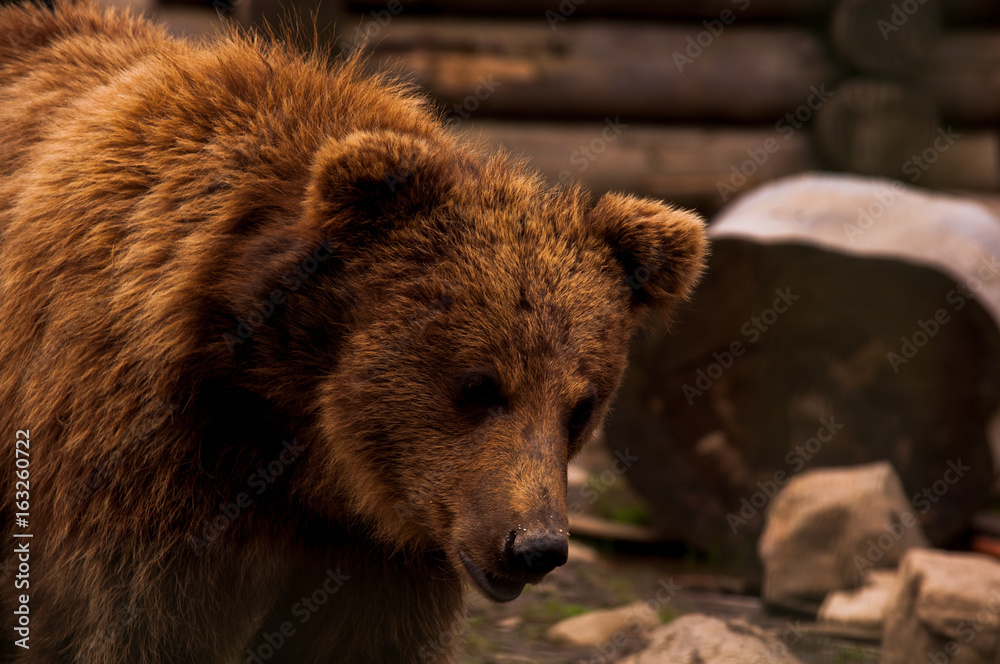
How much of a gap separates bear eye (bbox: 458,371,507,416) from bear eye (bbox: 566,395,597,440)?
243 millimetres

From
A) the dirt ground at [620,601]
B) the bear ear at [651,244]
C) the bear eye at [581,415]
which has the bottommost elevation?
the dirt ground at [620,601]

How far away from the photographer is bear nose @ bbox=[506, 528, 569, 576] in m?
2.85

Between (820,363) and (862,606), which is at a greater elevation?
(820,363)

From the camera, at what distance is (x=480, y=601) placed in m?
5.65

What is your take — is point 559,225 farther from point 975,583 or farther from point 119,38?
point 975,583

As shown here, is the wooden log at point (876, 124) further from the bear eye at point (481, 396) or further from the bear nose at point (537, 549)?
the bear nose at point (537, 549)

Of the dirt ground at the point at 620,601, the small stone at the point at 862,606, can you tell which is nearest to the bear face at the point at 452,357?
the dirt ground at the point at 620,601

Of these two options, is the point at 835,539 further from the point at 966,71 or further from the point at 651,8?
the point at 966,71

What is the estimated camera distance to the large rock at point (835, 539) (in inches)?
229

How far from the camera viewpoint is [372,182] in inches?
120

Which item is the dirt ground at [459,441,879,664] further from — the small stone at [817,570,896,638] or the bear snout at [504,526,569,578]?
the bear snout at [504,526,569,578]

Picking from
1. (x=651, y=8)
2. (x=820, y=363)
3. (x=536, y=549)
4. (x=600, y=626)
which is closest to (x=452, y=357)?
(x=536, y=549)

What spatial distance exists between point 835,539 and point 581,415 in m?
3.16

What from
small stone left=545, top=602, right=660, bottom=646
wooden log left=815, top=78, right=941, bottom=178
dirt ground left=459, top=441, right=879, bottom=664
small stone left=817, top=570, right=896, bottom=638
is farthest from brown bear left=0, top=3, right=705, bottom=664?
wooden log left=815, top=78, right=941, bottom=178
